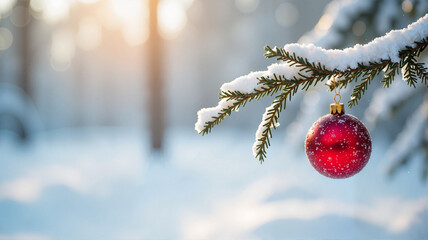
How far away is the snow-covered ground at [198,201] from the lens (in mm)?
5750

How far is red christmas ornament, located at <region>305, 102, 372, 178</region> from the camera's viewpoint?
1568 mm

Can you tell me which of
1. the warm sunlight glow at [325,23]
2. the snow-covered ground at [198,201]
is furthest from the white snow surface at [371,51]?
the snow-covered ground at [198,201]

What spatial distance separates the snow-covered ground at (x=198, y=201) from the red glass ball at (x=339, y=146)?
11.7ft

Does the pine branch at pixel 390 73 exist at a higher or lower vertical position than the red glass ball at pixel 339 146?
higher

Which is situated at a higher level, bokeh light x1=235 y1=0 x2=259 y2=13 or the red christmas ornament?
bokeh light x1=235 y1=0 x2=259 y2=13

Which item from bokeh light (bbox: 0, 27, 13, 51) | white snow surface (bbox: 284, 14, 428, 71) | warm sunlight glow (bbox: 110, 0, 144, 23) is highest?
bokeh light (bbox: 0, 27, 13, 51)

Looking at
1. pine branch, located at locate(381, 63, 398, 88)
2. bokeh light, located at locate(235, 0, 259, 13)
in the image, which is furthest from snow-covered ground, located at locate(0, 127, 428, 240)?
bokeh light, located at locate(235, 0, 259, 13)

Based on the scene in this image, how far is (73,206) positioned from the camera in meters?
7.11

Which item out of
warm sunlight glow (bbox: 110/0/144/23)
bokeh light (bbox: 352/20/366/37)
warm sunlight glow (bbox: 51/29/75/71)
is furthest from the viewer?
warm sunlight glow (bbox: 51/29/75/71)

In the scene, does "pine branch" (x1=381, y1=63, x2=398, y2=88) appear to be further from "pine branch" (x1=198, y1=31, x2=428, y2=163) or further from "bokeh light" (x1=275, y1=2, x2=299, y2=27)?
"bokeh light" (x1=275, y1=2, x2=299, y2=27)

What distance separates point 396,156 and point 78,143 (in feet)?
48.1

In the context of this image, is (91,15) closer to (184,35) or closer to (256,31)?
(184,35)

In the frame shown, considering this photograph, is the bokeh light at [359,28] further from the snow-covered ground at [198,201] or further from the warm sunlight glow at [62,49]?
the warm sunlight glow at [62,49]

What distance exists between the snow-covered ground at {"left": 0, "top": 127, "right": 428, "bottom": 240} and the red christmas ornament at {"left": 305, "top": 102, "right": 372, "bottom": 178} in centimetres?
357
